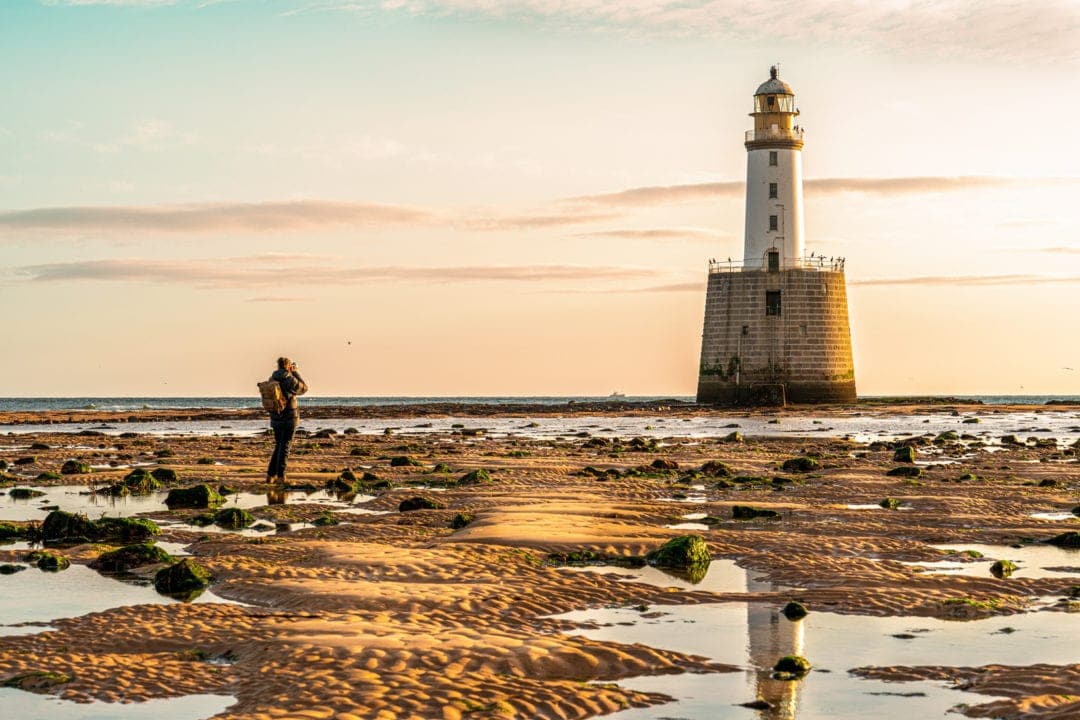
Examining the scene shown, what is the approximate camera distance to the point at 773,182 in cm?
6688

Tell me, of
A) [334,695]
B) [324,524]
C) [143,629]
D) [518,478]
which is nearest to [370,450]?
[518,478]

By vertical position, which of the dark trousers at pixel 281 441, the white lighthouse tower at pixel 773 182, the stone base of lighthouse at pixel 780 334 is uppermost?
the white lighthouse tower at pixel 773 182

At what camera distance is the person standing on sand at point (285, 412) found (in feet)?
78.7

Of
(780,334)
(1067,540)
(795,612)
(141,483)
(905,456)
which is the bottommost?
(795,612)

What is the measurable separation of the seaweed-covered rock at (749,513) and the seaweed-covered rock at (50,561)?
8.98 metres

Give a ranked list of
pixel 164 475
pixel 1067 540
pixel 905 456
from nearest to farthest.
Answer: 1. pixel 1067 540
2. pixel 164 475
3. pixel 905 456

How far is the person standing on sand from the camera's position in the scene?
78.7ft

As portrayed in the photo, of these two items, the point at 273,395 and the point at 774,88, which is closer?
the point at 273,395

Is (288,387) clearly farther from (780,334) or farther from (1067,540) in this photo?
(780,334)

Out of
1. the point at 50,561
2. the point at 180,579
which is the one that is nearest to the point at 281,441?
the point at 50,561

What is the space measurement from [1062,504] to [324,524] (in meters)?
11.4

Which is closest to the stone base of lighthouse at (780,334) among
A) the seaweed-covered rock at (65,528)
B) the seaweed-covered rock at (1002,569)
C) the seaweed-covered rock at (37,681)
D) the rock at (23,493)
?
the rock at (23,493)

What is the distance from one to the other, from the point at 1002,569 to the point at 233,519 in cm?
990

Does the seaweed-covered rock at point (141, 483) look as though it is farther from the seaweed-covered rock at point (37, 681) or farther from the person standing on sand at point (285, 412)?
the seaweed-covered rock at point (37, 681)
